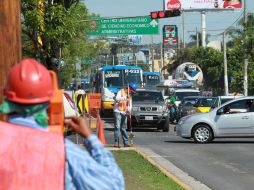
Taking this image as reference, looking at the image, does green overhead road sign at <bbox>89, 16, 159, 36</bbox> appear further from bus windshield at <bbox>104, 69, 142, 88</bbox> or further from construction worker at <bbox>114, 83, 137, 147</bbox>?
construction worker at <bbox>114, 83, 137, 147</bbox>

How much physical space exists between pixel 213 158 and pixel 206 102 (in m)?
16.2

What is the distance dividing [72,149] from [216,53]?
66.8m

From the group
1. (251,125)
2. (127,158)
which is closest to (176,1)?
(251,125)

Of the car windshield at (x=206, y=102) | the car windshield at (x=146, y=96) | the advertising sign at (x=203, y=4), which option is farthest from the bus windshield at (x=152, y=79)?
the advertising sign at (x=203, y=4)

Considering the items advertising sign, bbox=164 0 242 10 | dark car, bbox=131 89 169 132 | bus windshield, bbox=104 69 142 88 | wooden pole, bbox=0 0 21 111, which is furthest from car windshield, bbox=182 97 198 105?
advertising sign, bbox=164 0 242 10

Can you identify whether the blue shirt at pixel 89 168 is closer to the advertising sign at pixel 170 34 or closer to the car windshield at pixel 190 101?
A: the car windshield at pixel 190 101

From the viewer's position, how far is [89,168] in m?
2.74

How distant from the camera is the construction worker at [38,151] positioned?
2.70m

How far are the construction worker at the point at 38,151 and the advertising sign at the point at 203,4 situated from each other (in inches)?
2749

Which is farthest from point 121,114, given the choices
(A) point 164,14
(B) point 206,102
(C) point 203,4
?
(C) point 203,4

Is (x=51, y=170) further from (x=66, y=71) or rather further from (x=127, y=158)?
(x=66, y=71)

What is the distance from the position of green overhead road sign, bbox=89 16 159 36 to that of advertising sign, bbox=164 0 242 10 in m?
27.6

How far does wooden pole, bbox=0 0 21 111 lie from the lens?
6.22 meters

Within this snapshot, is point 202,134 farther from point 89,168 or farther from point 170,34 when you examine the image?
point 170,34
